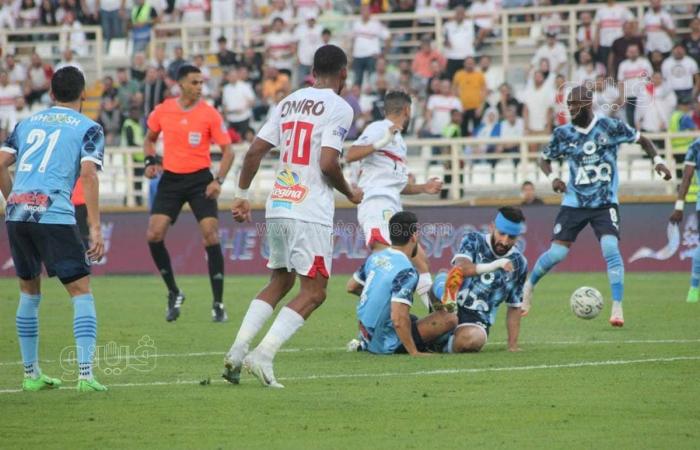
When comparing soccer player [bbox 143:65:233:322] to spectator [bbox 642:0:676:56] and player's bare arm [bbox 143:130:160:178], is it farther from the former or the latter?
spectator [bbox 642:0:676:56]

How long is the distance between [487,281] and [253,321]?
2953 mm

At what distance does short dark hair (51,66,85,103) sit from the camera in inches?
397

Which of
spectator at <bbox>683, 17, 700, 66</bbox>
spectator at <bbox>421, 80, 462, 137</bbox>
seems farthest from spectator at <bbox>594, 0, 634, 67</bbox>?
spectator at <bbox>421, 80, 462, 137</bbox>

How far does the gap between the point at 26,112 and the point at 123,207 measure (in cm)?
553

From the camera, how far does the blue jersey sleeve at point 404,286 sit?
1216 cm

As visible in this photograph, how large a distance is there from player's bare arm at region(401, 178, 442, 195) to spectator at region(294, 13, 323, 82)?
15817 millimetres

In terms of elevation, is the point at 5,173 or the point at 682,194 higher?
the point at 5,173

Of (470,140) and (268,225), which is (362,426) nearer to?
(268,225)

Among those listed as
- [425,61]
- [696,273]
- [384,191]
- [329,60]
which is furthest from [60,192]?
[425,61]

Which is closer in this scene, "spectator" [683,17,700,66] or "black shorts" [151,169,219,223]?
"black shorts" [151,169,219,223]

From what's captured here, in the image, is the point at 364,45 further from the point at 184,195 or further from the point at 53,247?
the point at 53,247

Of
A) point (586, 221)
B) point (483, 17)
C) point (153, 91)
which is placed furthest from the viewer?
point (483, 17)

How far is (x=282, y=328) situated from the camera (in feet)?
33.8

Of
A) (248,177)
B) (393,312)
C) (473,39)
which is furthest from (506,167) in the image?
(248,177)
